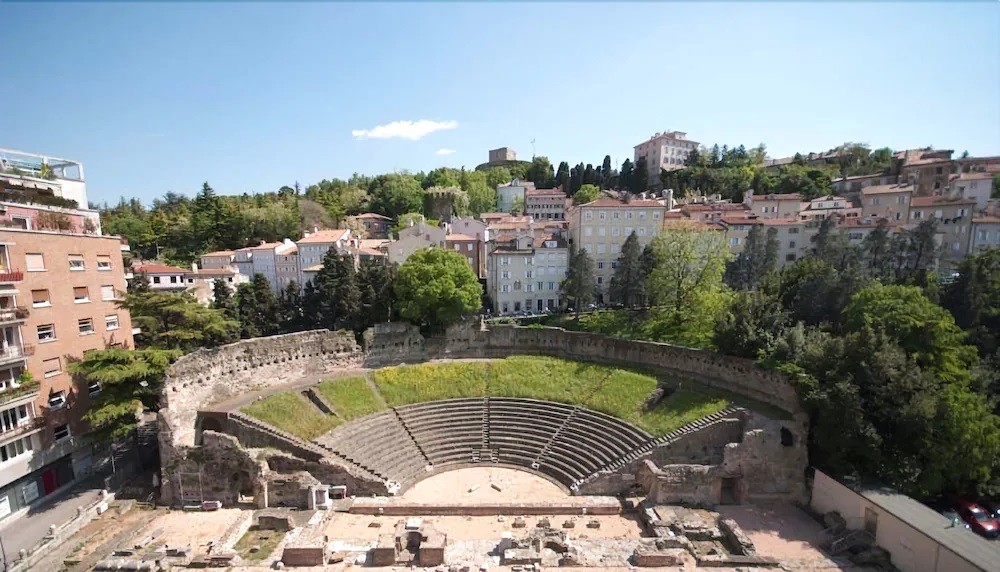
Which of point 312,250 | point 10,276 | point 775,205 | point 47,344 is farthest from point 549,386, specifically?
point 775,205

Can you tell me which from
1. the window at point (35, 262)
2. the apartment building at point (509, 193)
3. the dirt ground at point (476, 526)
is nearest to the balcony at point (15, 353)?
the window at point (35, 262)

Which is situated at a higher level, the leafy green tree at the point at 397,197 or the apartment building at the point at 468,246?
the leafy green tree at the point at 397,197

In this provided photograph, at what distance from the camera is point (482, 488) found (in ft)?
73.3

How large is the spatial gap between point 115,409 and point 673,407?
2665cm

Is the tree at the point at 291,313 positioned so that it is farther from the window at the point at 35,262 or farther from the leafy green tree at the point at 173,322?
the window at the point at 35,262

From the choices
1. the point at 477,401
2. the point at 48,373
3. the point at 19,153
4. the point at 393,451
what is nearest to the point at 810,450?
the point at 477,401

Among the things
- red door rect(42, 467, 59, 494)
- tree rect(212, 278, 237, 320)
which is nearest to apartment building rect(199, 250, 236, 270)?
tree rect(212, 278, 237, 320)

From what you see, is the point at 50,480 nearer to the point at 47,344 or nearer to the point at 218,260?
the point at 47,344

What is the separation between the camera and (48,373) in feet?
68.6

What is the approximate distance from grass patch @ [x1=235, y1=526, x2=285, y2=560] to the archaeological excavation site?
0.08 metres

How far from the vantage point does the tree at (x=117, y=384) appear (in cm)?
2061

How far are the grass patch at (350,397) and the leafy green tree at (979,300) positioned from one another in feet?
111

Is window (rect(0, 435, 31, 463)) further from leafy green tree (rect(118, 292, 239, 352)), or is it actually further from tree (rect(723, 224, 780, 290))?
tree (rect(723, 224, 780, 290))

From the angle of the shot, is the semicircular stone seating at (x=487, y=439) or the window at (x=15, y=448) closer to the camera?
the window at (x=15, y=448)
